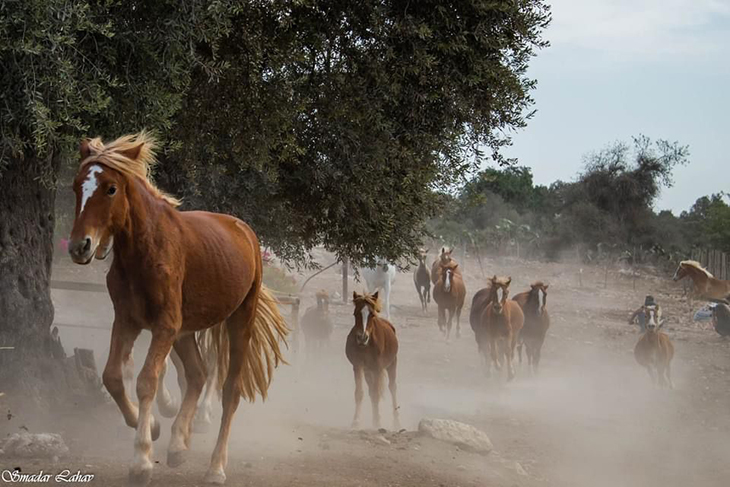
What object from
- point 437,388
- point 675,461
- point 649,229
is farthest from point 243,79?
point 649,229

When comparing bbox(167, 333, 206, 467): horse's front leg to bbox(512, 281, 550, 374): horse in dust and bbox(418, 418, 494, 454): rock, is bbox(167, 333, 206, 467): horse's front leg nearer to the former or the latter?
bbox(418, 418, 494, 454): rock

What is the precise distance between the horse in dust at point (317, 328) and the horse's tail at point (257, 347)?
10.3m

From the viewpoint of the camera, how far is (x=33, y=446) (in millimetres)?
7156

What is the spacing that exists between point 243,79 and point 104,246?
4512mm

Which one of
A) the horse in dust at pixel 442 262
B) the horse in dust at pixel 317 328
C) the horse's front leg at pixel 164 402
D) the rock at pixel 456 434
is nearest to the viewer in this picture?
the horse's front leg at pixel 164 402

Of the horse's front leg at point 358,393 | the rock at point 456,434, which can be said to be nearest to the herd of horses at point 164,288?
the rock at point 456,434

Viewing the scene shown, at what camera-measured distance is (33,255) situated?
8.88 meters

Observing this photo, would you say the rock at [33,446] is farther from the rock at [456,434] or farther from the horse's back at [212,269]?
the rock at [456,434]

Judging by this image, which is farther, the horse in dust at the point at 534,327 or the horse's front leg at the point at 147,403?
the horse in dust at the point at 534,327

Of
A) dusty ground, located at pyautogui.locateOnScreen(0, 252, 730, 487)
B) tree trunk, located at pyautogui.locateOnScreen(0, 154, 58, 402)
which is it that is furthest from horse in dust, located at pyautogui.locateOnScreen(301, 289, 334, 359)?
tree trunk, located at pyautogui.locateOnScreen(0, 154, 58, 402)

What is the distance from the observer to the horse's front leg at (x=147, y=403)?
5.53 meters

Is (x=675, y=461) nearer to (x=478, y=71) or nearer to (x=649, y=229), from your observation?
(x=478, y=71)

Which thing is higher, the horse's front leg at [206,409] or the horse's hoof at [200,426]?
the horse's front leg at [206,409]
